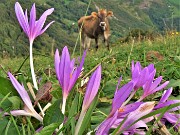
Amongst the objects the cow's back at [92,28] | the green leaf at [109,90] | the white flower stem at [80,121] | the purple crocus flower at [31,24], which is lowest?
the cow's back at [92,28]

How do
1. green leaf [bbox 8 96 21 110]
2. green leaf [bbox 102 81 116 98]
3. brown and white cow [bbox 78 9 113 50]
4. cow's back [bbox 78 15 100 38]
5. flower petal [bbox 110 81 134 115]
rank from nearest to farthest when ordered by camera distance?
1. flower petal [bbox 110 81 134 115]
2. green leaf [bbox 8 96 21 110]
3. green leaf [bbox 102 81 116 98]
4. brown and white cow [bbox 78 9 113 50]
5. cow's back [bbox 78 15 100 38]

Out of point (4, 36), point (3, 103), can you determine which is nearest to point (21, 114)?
point (3, 103)

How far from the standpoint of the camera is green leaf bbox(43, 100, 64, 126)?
1.11m

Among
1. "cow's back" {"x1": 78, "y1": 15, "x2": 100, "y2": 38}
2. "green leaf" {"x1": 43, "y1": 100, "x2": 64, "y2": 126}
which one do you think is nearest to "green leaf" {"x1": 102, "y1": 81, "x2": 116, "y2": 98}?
"green leaf" {"x1": 43, "y1": 100, "x2": 64, "y2": 126}

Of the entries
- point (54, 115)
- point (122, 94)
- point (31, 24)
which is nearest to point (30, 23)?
point (31, 24)

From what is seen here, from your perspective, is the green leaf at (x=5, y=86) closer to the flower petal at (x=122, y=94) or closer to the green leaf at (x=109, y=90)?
the flower petal at (x=122, y=94)

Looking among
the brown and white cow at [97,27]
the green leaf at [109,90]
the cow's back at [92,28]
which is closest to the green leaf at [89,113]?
the green leaf at [109,90]

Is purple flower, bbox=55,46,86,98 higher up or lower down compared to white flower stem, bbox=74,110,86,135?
higher up

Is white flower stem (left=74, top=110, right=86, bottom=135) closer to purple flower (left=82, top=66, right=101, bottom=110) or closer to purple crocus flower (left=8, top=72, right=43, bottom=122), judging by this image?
purple flower (left=82, top=66, right=101, bottom=110)

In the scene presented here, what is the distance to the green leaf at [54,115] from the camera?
1105 millimetres

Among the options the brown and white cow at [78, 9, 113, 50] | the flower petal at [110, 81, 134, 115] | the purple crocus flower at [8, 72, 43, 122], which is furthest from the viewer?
the brown and white cow at [78, 9, 113, 50]

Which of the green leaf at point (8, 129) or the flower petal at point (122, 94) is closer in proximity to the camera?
the flower petal at point (122, 94)

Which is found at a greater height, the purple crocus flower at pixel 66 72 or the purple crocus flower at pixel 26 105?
the purple crocus flower at pixel 66 72

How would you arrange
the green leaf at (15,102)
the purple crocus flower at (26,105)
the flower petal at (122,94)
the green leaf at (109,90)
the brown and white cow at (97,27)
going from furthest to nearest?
1. the brown and white cow at (97,27)
2. the green leaf at (109,90)
3. the green leaf at (15,102)
4. the purple crocus flower at (26,105)
5. the flower petal at (122,94)
